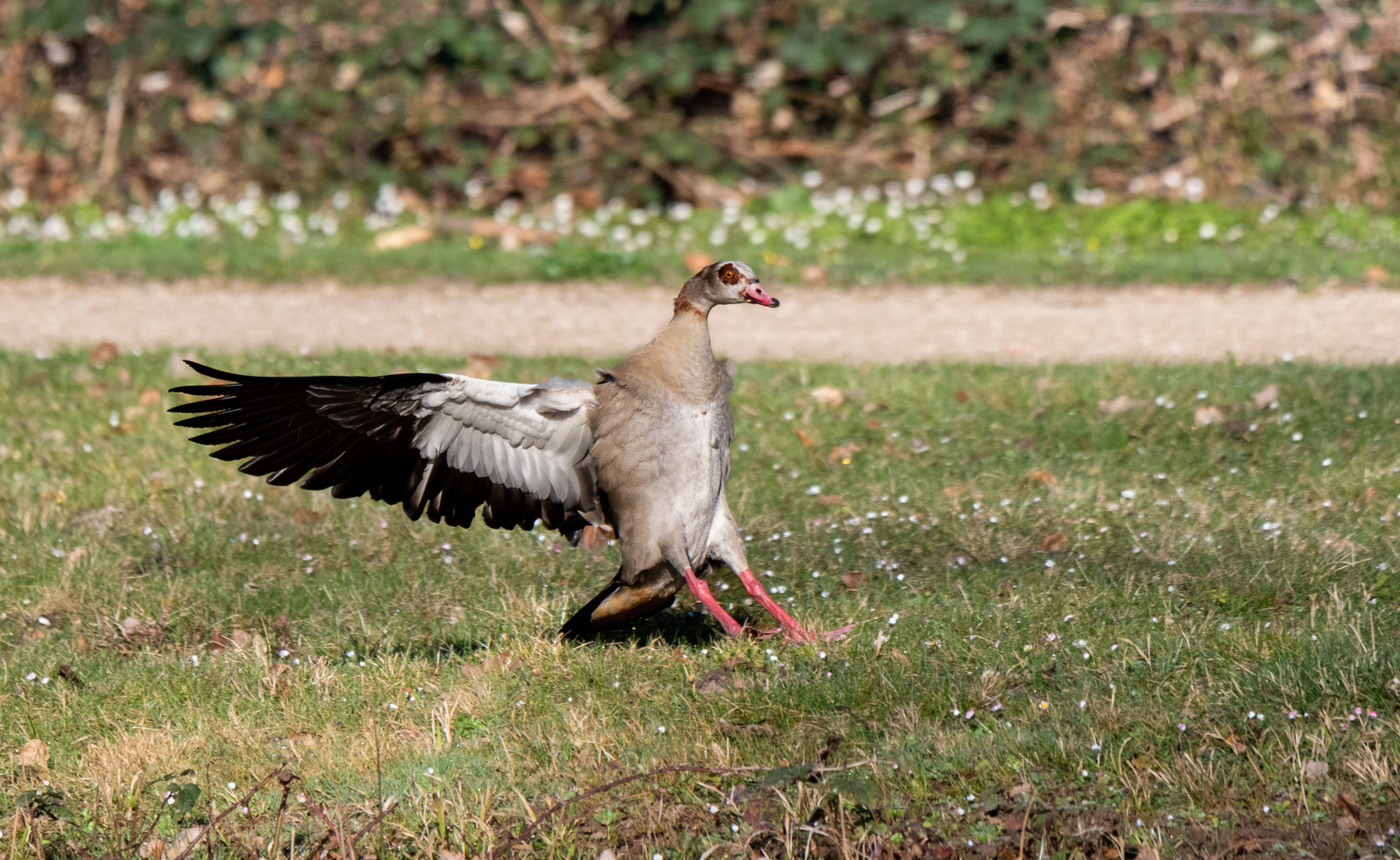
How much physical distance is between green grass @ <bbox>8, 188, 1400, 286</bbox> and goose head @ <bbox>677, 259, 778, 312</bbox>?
16.1 feet

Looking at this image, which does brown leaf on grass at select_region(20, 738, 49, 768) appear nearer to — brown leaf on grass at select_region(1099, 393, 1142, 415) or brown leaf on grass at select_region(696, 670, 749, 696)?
brown leaf on grass at select_region(696, 670, 749, 696)

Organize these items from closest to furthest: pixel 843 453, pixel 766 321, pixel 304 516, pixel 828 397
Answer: pixel 304 516, pixel 843 453, pixel 828 397, pixel 766 321

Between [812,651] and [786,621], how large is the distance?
130 mm

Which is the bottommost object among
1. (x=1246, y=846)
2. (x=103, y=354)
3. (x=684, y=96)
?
(x=1246, y=846)

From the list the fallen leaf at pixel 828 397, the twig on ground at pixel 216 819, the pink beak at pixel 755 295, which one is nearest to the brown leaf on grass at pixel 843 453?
the fallen leaf at pixel 828 397

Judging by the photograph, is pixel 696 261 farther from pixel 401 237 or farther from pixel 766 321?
pixel 401 237

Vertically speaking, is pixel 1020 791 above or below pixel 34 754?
below

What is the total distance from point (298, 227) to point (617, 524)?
715 centimetres

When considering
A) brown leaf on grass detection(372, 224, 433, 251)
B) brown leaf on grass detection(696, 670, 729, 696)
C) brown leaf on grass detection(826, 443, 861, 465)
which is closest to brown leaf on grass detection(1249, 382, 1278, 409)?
brown leaf on grass detection(826, 443, 861, 465)

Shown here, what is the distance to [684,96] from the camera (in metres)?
11.3

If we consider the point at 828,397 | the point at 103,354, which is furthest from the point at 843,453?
the point at 103,354

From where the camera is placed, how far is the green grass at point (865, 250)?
9281mm

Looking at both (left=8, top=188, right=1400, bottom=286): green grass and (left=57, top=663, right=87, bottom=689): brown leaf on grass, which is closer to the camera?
Answer: (left=57, top=663, right=87, bottom=689): brown leaf on grass

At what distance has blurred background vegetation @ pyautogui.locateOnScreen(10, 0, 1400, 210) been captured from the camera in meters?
10.7
